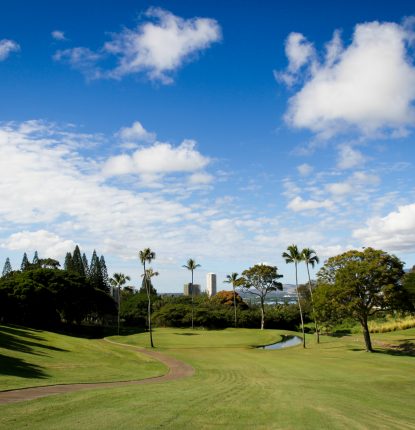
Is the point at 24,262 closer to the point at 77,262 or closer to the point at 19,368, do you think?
the point at 77,262

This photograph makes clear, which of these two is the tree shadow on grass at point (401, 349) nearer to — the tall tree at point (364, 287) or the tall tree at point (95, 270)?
the tall tree at point (364, 287)

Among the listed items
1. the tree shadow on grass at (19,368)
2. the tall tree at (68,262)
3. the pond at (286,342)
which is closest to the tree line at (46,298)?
the tall tree at (68,262)

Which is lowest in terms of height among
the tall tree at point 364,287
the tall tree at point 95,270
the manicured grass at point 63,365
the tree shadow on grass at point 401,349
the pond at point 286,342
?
the pond at point 286,342

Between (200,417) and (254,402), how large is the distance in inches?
207

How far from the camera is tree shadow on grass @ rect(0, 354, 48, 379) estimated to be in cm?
2503

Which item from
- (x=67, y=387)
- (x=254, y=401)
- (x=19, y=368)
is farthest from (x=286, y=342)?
(x=67, y=387)

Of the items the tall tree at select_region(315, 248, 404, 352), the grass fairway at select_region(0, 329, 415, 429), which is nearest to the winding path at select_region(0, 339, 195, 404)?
the grass fairway at select_region(0, 329, 415, 429)

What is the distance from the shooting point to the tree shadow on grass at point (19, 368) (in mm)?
25031

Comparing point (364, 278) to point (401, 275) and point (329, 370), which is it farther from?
point (329, 370)

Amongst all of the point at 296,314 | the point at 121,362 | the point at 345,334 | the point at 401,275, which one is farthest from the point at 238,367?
the point at 296,314

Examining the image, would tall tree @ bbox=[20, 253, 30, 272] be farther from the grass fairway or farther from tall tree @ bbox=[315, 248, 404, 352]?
tall tree @ bbox=[315, 248, 404, 352]

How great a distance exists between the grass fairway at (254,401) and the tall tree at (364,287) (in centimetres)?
678

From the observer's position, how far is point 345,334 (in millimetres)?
74125

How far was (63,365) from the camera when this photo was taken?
107ft
